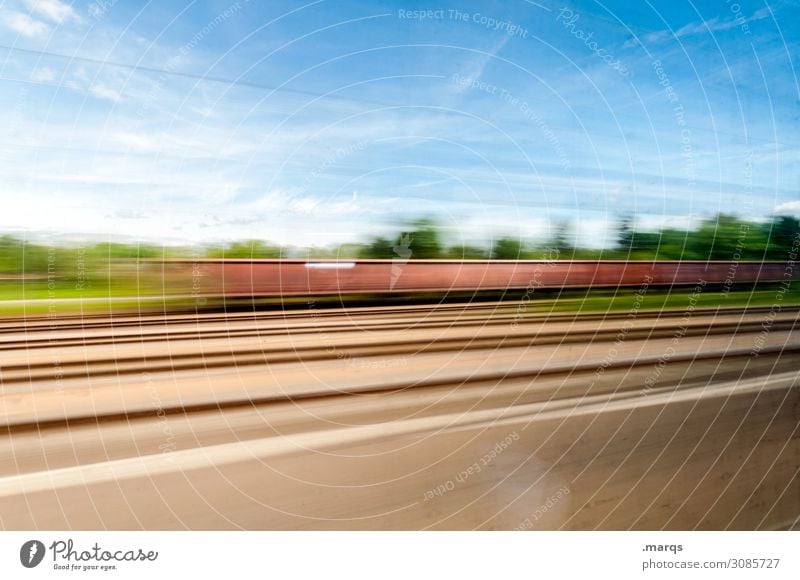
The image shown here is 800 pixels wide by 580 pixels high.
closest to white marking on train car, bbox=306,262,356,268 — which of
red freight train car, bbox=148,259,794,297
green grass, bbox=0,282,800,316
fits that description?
red freight train car, bbox=148,259,794,297

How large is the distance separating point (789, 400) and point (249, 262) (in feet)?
6.18

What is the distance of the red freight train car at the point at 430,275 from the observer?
4.45 feet

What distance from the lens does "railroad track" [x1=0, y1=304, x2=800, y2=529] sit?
130cm

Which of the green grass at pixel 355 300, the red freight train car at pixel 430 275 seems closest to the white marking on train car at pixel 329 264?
the red freight train car at pixel 430 275

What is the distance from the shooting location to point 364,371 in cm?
157

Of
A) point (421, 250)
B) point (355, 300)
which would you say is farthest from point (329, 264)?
point (421, 250)

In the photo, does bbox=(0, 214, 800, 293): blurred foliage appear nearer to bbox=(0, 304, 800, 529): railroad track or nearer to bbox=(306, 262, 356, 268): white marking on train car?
bbox=(306, 262, 356, 268): white marking on train car

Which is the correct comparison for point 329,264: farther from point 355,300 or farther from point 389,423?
point 389,423

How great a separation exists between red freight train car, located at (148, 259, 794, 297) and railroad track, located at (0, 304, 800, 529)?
0.10m

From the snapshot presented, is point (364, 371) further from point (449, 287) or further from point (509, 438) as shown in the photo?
point (509, 438)

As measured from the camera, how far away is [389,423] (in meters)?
1.51

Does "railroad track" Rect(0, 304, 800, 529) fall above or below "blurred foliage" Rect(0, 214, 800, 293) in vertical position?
below

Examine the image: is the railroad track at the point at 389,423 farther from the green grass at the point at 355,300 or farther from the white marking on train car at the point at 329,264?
the white marking on train car at the point at 329,264

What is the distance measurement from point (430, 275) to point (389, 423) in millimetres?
447
